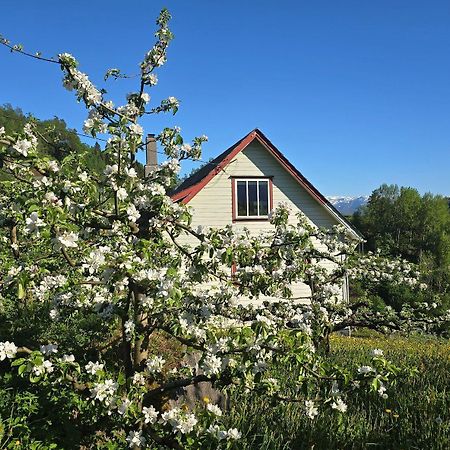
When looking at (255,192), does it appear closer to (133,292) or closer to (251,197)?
(251,197)

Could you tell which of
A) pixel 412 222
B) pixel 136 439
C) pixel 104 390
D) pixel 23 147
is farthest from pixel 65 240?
pixel 412 222

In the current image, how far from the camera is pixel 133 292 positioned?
137 inches

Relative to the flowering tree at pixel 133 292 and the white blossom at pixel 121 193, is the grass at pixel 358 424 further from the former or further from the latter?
the white blossom at pixel 121 193

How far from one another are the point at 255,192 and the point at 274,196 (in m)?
0.75

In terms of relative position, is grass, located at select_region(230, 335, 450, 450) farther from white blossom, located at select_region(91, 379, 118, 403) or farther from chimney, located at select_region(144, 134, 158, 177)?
chimney, located at select_region(144, 134, 158, 177)

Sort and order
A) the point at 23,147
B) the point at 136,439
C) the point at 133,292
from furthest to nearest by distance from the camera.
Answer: the point at 133,292, the point at 136,439, the point at 23,147

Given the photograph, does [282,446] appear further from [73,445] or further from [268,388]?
[73,445]

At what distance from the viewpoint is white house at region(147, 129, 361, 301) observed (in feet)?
52.1

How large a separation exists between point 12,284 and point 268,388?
184 cm

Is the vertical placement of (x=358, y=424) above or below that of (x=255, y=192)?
below

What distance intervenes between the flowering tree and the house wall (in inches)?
434

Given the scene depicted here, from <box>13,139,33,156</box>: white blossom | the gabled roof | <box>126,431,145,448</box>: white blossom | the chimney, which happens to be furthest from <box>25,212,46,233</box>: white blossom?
the gabled roof

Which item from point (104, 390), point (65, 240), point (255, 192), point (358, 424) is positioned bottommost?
point (358, 424)

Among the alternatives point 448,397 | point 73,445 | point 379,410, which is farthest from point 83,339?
point 448,397
